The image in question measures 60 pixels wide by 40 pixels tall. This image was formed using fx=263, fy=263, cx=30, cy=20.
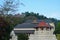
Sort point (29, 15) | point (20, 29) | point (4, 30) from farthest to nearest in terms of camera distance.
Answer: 1. point (29, 15)
2. point (20, 29)
3. point (4, 30)

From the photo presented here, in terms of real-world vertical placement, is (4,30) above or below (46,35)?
above

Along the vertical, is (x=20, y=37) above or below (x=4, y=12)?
below

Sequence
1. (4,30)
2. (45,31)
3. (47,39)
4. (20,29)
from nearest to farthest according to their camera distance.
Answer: (4,30)
(47,39)
(45,31)
(20,29)

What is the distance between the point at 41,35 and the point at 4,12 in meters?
19.8

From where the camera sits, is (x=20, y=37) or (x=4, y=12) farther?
(x=20, y=37)

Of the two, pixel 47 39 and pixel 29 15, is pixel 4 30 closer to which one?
pixel 47 39

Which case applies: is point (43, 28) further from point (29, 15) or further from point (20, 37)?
point (29, 15)

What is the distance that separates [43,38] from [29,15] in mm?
68308

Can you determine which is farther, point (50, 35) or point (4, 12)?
point (50, 35)

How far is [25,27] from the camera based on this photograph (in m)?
78.6

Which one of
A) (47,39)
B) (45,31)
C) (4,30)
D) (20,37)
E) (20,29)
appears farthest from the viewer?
(20,29)

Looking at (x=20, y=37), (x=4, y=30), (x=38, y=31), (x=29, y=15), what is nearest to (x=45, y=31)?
(x=38, y=31)

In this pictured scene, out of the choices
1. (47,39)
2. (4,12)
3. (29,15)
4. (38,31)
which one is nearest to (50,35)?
(47,39)

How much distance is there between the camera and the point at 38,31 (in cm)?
5591
